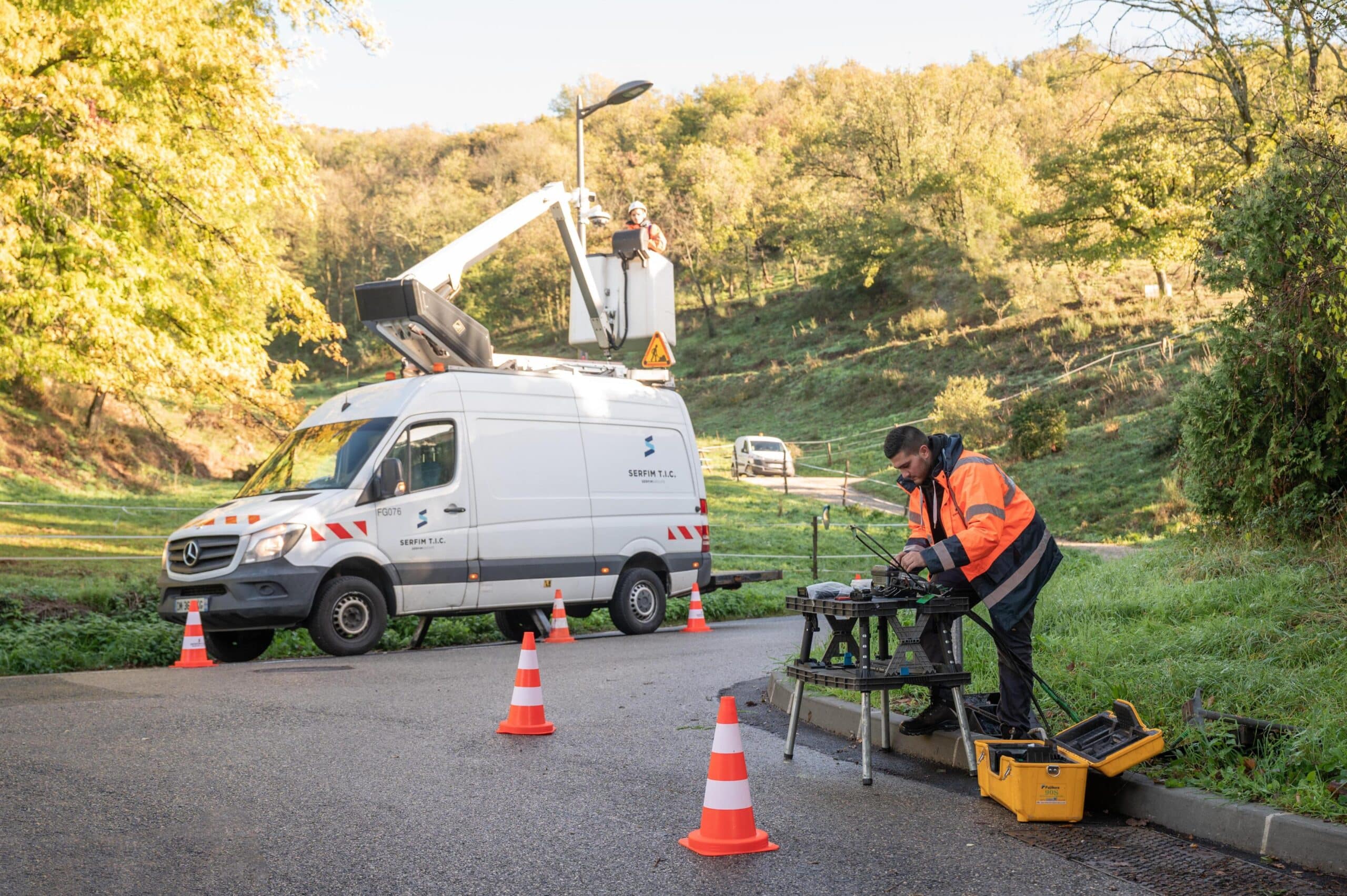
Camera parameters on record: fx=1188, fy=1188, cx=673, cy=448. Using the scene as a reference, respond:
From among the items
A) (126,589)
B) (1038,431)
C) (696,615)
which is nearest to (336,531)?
(126,589)

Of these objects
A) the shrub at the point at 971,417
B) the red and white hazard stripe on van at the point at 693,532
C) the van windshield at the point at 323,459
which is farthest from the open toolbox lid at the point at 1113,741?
the shrub at the point at 971,417

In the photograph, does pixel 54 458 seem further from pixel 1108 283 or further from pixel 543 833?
pixel 1108 283

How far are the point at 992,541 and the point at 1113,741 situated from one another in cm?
110

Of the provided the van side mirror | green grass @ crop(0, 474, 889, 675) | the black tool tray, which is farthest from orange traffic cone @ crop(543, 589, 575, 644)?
the black tool tray

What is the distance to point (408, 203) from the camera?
7531 cm

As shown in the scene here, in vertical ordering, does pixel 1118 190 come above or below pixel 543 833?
above

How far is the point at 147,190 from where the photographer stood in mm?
14844

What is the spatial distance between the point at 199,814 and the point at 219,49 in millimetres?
11965

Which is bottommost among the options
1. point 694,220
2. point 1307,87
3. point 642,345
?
point 642,345

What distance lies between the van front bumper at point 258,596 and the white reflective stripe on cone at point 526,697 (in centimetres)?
416

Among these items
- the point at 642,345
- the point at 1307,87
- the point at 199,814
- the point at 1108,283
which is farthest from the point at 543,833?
the point at 1108,283

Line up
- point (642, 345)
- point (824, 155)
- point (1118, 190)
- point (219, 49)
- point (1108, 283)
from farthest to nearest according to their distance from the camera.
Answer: point (824, 155) → point (1108, 283) → point (1118, 190) → point (642, 345) → point (219, 49)

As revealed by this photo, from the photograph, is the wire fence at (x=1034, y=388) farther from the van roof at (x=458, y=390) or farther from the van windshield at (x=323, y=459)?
the van windshield at (x=323, y=459)

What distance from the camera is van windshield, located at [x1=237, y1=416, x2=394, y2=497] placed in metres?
11.6
